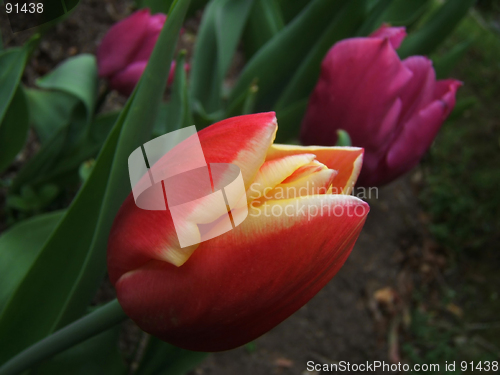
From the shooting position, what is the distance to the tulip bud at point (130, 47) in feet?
2.15

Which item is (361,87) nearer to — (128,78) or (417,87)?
(417,87)

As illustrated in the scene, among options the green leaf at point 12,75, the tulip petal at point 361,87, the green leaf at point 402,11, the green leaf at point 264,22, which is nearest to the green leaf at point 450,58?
the green leaf at point 402,11

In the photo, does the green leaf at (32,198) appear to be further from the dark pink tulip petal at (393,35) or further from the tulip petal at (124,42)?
the dark pink tulip petal at (393,35)

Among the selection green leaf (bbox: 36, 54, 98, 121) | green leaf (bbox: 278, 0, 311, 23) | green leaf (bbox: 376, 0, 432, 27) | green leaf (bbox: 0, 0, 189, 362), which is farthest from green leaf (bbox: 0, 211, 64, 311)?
green leaf (bbox: 376, 0, 432, 27)

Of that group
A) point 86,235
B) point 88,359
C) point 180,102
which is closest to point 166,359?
point 88,359

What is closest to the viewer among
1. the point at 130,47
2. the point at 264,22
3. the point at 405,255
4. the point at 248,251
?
the point at 248,251

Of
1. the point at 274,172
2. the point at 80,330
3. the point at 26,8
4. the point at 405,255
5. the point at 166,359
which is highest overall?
the point at 26,8

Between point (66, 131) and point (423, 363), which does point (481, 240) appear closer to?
point (423, 363)

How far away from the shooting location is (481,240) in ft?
5.93

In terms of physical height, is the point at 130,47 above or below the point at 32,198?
above

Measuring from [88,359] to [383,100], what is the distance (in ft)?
1.68

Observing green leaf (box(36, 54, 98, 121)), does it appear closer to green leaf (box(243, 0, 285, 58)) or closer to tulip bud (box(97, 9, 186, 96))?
tulip bud (box(97, 9, 186, 96))

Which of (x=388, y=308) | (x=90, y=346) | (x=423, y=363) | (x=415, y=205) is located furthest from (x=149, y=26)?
(x=415, y=205)

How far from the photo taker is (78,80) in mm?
645
